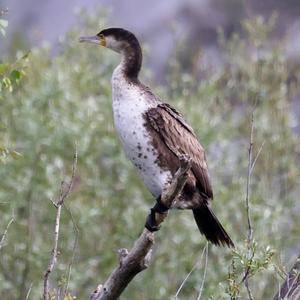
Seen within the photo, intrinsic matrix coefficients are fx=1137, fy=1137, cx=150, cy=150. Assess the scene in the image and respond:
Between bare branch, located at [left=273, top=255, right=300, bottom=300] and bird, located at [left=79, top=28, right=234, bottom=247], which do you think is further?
bird, located at [left=79, top=28, right=234, bottom=247]

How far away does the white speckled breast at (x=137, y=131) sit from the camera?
21.1 feet

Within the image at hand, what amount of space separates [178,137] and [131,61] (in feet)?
1.91

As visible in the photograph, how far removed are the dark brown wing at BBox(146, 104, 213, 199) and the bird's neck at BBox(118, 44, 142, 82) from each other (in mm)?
312

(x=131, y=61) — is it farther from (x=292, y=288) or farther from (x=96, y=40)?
(x=292, y=288)

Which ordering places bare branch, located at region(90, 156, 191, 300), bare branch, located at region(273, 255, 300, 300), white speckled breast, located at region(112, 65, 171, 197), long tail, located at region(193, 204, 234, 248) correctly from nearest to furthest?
bare branch, located at region(273, 255, 300, 300)
bare branch, located at region(90, 156, 191, 300)
white speckled breast, located at region(112, 65, 171, 197)
long tail, located at region(193, 204, 234, 248)

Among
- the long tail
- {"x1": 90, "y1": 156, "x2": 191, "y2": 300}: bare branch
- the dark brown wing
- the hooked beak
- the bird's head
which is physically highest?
the bird's head

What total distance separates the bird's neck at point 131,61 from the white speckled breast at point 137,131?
0.51ft

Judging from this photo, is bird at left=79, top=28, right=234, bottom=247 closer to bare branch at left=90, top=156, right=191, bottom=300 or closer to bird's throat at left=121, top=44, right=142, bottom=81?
bird's throat at left=121, top=44, right=142, bottom=81

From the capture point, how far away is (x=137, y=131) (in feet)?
21.1

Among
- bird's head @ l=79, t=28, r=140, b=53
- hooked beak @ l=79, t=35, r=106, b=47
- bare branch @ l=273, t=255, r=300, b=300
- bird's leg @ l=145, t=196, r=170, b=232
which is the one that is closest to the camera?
→ bare branch @ l=273, t=255, r=300, b=300

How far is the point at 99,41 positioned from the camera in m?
7.14

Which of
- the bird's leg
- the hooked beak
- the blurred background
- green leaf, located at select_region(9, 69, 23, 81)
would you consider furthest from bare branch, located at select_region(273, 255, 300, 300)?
the blurred background

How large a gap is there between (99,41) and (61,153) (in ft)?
14.0

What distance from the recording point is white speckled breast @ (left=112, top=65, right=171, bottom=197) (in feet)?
21.1
